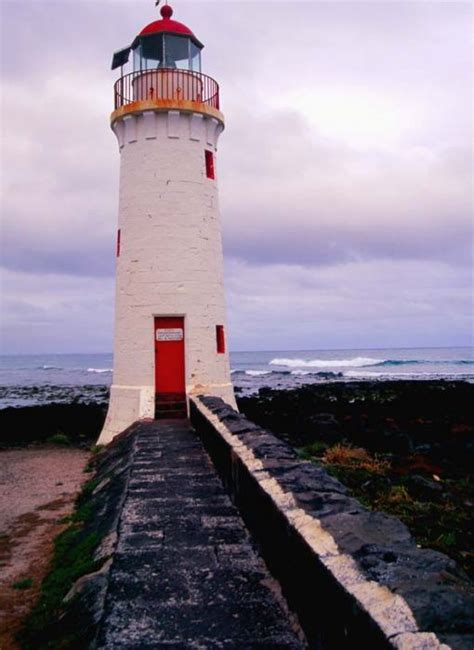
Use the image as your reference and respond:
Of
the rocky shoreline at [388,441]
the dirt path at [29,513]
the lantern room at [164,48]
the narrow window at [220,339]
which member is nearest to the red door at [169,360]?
the narrow window at [220,339]

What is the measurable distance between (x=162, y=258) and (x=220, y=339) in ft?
6.94

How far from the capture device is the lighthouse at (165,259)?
1298 centimetres

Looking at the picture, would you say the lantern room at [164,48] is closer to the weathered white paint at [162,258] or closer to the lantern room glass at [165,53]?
the lantern room glass at [165,53]

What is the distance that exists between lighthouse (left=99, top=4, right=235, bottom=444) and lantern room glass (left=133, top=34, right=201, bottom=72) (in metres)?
0.50

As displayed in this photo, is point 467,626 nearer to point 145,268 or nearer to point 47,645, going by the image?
point 47,645

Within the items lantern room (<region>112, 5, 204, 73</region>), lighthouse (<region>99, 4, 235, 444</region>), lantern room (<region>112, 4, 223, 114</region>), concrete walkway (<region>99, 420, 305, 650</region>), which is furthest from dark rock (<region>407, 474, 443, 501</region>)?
lantern room (<region>112, 5, 204, 73</region>)

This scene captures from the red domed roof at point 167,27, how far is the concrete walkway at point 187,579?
10434mm

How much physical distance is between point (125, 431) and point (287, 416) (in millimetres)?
8686

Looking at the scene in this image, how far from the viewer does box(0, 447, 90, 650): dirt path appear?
5.41 metres

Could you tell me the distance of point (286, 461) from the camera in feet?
17.3

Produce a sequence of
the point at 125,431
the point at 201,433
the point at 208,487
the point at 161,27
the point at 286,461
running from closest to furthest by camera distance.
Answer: the point at 286,461 → the point at 208,487 → the point at 201,433 → the point at 125,431 → the point at 161,27

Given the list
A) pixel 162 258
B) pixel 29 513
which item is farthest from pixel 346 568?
pixel 162 258

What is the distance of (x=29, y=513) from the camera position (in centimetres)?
877

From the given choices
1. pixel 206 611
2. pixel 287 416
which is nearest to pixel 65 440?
pixel 287 416
